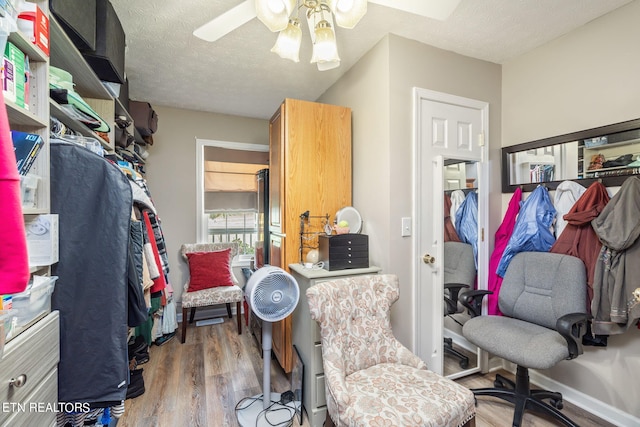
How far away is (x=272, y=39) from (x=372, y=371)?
2.26 meters

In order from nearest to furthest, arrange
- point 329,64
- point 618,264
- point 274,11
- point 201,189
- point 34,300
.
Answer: point 34,300
point 274,11
point 329,64
point 618,264
point 201,189

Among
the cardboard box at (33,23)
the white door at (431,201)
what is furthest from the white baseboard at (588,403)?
the cardboard box at (33,23)

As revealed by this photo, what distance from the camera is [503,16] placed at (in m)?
1.75

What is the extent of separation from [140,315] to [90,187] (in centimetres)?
62

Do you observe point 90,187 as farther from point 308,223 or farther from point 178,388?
point 178,388

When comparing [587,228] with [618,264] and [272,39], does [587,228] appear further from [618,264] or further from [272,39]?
[272,39]

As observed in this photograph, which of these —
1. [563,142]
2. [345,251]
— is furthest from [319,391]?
[563,142]

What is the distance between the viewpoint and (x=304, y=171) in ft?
6.98

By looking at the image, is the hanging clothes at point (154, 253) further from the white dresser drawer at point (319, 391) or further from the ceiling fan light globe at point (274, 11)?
the ceiling fan light globe at point (274, 11)

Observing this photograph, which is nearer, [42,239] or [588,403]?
[42,239]

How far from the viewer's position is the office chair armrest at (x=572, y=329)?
4.84ft

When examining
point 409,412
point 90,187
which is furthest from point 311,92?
point 409,412

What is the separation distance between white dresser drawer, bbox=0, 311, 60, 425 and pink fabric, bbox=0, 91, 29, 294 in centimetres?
31

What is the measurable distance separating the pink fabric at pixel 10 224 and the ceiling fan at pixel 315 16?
970 millimetres
